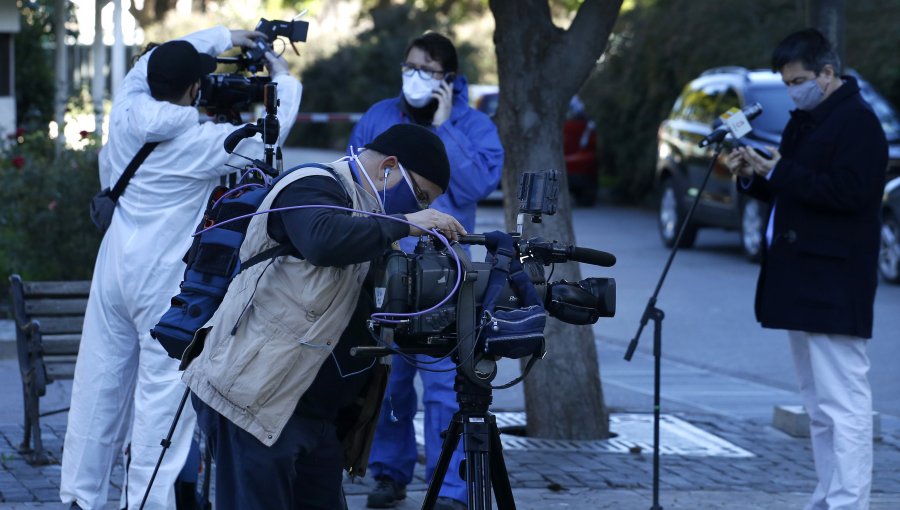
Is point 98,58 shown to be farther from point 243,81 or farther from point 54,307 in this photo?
point 243,81

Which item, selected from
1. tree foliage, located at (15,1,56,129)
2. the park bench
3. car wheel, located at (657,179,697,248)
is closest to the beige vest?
the park bench

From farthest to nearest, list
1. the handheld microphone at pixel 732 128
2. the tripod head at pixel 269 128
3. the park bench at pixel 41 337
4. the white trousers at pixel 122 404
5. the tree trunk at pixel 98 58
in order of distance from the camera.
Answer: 1. the tree trunk at pixel 98 58
2. the park bench at pixel 41 337
3. the handheld microphone at pixel 732 128
4. the white trousers at pixel 122 404
5. the tripod head at pixel 269 128

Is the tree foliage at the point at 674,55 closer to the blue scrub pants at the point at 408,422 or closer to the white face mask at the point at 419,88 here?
the white face mask at the point at 419,88

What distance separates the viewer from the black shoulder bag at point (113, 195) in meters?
5.43

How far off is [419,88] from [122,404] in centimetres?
184

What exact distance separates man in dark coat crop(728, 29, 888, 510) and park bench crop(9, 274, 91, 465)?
323 centimetres

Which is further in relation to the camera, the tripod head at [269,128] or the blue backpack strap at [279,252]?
the tripod head at [269,128]

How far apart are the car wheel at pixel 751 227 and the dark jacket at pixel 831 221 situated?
9.06 metres

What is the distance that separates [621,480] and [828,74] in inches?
81.3

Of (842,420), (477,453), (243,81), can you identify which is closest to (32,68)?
(243,81)

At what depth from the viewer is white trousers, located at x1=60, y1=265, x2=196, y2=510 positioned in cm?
534

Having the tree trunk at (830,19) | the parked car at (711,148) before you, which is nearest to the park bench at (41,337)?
the tree trunk at (830,19)

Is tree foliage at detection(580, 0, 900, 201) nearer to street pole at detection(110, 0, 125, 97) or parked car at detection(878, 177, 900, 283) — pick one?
parked car at detection(878, 177, 900, 283)

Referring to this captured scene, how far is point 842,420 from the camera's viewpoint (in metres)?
5.71
